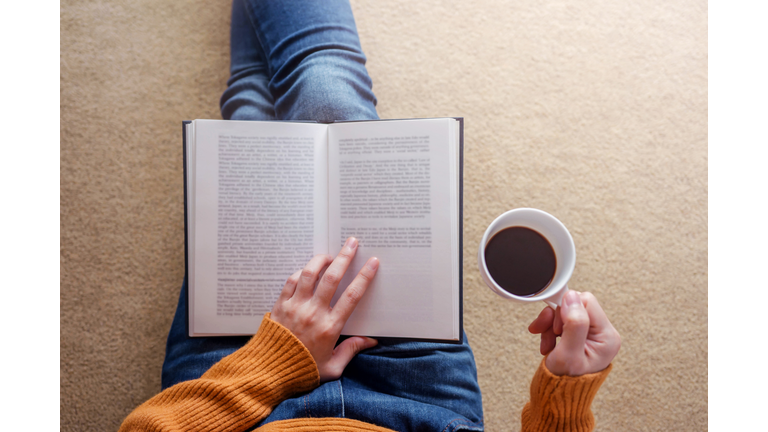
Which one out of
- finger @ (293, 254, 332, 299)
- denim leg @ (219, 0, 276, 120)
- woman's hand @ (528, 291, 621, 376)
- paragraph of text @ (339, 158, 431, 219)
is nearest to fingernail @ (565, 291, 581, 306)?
woman's hand @ (528, 291, 621, 376)

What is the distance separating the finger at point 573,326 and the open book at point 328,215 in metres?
0.18

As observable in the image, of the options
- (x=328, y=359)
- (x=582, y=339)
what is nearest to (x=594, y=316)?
(x=582, y=339)

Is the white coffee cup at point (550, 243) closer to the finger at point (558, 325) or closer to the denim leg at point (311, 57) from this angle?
the finger at point (558, 325)

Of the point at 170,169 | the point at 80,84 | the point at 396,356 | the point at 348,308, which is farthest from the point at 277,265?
the point at 80,84

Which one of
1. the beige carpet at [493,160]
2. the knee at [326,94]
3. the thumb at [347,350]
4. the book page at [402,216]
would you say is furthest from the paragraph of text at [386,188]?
the beige carpet at [493,160]

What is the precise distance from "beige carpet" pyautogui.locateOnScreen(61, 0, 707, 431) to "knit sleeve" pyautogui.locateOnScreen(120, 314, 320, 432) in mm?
438

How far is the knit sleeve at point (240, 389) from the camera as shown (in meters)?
0.58

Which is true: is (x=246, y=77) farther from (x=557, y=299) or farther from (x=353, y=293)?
(x=557, y=299)

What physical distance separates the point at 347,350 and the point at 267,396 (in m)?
0.14

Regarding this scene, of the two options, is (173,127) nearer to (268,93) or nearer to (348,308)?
(268,93)

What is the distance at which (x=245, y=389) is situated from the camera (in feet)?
1.99

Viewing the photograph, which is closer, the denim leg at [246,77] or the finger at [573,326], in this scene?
the finger at [573,326]

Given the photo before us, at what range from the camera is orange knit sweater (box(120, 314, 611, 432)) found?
A: 0.57 meters

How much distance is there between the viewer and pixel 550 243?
610 mm
